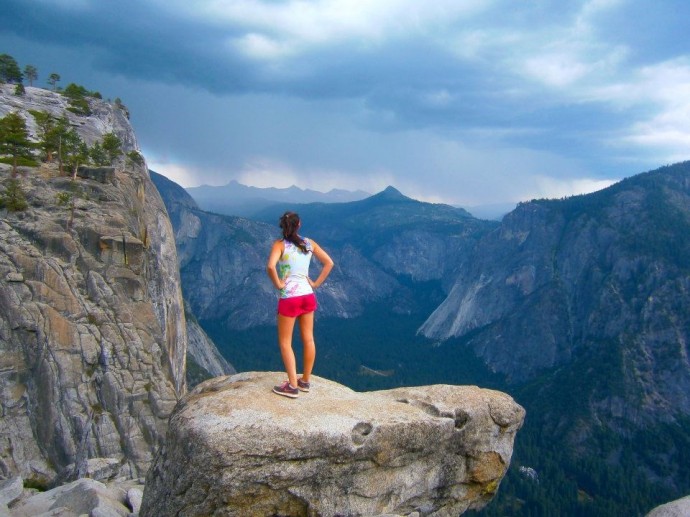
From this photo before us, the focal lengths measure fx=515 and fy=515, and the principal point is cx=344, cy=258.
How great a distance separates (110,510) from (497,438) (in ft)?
47.1

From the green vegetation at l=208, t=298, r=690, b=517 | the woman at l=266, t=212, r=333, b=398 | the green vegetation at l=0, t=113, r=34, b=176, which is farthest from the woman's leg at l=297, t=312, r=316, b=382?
the green vegetation at l=208, t=298, r=690, b=517

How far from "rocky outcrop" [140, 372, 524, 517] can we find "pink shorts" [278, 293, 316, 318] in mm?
2299

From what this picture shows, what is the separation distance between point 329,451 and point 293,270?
16.1ft

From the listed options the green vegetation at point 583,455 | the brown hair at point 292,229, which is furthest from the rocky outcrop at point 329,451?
the green vegetation at point 583,455

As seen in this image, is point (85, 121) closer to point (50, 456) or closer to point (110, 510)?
point (50, 456)

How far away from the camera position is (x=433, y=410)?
51.1 feet

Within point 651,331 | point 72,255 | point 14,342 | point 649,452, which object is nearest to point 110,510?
point 14,342

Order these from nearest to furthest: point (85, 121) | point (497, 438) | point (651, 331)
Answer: point (497, 438) < point (85, 121) < point (651, 331)

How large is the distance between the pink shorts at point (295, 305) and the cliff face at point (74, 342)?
2637cm

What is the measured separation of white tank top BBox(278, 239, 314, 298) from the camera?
1442 cm

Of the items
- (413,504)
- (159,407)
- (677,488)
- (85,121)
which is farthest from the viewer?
(677,488)

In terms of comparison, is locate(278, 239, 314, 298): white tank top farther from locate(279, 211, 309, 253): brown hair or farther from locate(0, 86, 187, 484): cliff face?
locate(0, 86, 187, 484): cliff face

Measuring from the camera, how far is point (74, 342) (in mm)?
39969

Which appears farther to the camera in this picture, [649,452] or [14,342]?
[649,452]
